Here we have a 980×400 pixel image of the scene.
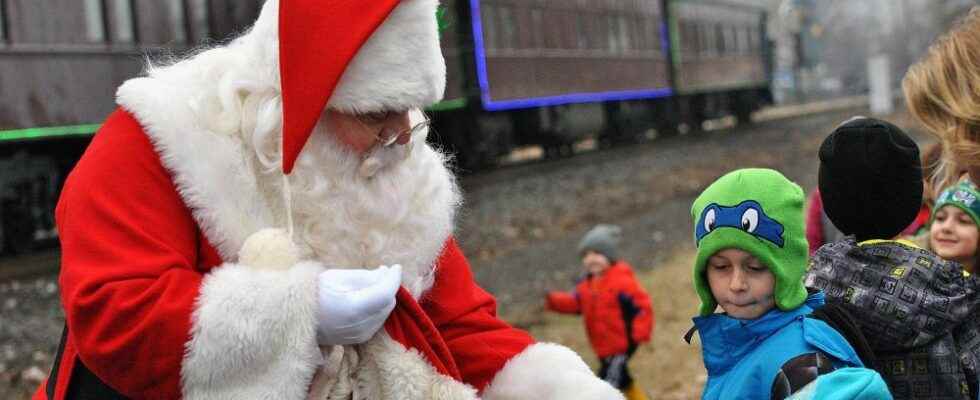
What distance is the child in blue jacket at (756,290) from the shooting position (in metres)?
2.22

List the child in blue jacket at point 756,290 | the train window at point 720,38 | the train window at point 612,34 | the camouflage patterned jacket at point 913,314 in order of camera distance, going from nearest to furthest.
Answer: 1. the child in blue jacket at point 756,290
2. the camouflage patterned jacket at point 913,314
3. the train window at point 612,34
4. the train window at point 720,38

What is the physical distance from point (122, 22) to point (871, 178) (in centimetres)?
878

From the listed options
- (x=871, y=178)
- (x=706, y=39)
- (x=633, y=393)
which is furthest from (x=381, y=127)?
(x=706, y=39)

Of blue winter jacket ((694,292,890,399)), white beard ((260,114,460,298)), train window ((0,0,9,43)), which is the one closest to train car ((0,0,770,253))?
train window ((0,0,9,43))

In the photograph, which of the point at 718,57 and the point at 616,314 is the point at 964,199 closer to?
the point at 616,314

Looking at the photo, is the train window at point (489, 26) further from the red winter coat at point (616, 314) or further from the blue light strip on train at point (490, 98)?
the red winter coat at point (616, 314)

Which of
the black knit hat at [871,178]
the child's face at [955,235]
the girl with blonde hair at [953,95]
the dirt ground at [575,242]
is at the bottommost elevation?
the dirt ground at [575,242]

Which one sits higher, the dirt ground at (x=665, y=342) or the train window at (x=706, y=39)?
the train window at (x=706, y=39)

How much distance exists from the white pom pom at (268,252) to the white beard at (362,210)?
0.32 feet

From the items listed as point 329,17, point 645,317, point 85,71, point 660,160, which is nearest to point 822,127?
point 660,160

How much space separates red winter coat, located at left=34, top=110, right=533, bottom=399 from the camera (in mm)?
1819

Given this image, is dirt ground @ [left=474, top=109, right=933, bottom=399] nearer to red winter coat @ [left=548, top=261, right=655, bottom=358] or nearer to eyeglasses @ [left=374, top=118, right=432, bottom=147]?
red winter coat @ [left=548, top=261, right=655, bottom=358]

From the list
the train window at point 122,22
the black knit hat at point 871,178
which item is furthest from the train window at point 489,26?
the black knit hat at point 871,178

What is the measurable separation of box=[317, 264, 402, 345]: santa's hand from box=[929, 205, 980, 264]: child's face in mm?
1909
